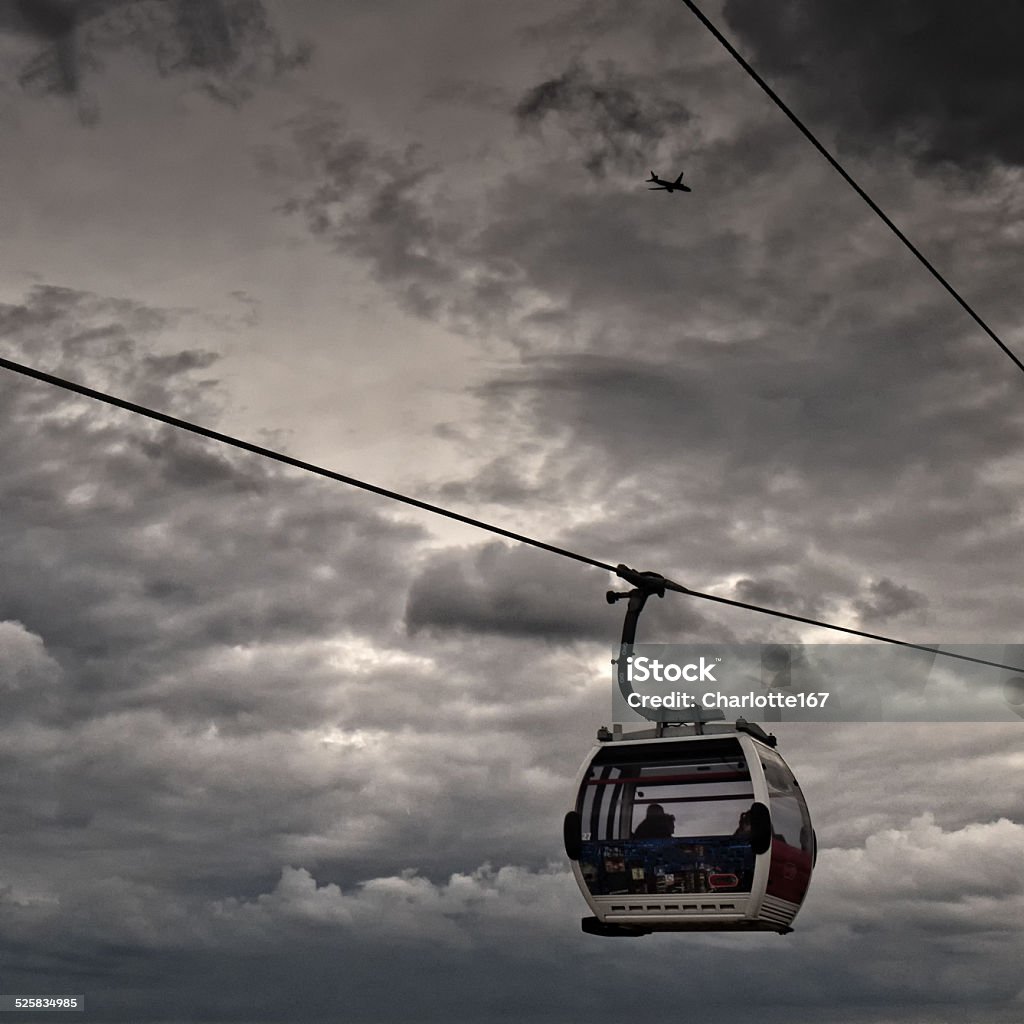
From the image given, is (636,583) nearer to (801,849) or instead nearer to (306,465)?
(801,849)

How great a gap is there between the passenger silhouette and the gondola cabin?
0.01 metres

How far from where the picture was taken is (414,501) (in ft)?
49.7

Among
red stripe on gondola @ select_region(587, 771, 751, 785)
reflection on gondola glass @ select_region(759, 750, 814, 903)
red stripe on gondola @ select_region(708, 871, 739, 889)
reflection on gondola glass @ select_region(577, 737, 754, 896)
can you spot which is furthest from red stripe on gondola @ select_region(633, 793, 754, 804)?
red stripe on gondola @ select_region(708, 871, 739, 889)

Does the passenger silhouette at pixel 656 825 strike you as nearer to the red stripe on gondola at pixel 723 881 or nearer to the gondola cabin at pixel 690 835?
the gondola cabin at pixel 690 835

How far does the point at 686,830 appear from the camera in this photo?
2028 cm

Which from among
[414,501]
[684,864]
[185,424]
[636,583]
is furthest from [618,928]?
[185,424]

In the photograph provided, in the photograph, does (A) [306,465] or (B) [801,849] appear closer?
(A) [306,465]

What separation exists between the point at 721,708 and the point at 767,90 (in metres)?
8.87

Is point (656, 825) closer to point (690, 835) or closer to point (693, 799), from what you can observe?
point (690, 835)

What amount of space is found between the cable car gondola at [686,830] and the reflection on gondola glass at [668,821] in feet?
0.05

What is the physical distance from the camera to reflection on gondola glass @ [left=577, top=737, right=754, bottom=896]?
65.0ft

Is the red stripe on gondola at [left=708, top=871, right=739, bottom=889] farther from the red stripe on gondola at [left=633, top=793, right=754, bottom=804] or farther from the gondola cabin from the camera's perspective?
the red stripe on gondola at [left=633, top=793, right=754, bottom=804]

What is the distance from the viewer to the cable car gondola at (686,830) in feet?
64.4

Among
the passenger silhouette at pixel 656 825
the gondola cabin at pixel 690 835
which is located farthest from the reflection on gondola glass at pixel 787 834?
the passenger silhouette at pixel 656 825
